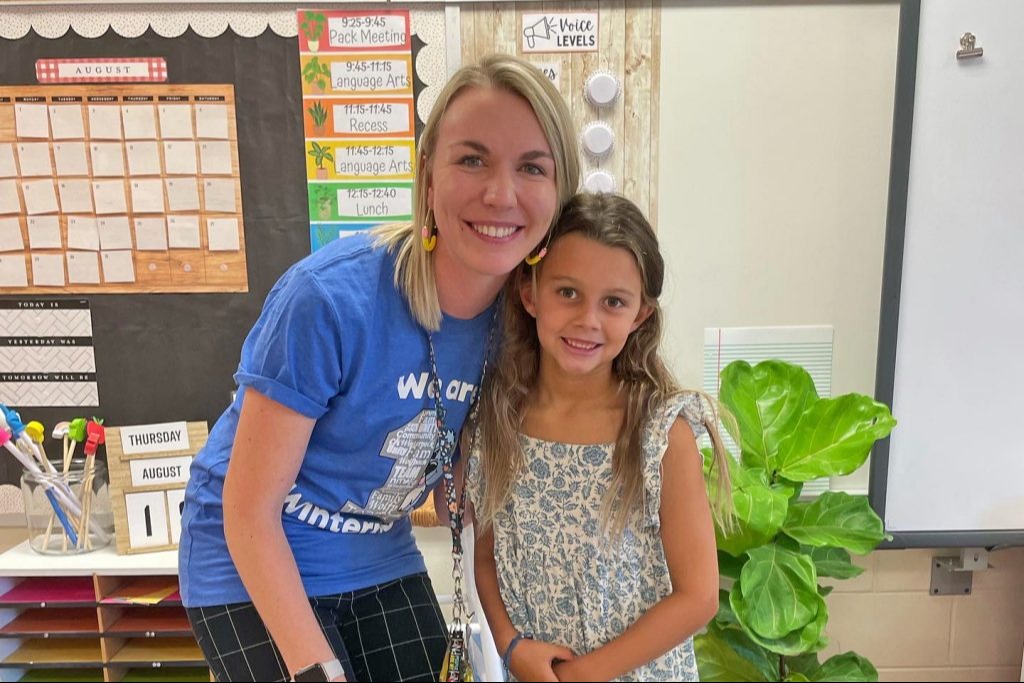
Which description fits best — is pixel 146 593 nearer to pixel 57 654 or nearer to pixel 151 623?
pixel 151 623

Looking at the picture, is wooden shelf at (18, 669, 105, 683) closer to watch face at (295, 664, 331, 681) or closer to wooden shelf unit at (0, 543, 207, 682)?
wooden shelf unit at (0, 543, 207, 682)

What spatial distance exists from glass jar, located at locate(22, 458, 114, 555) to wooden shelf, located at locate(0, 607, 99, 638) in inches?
8.2

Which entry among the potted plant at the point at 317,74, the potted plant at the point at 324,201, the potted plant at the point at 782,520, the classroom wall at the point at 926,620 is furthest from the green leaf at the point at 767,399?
the potted plant at the point at 317,74

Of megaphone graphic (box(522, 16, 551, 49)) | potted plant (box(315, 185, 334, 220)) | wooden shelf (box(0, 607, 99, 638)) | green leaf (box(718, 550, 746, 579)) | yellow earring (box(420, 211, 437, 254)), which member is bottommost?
wooden shelf (box(0, 607, 99, 638))

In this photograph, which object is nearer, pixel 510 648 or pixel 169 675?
pixel 510 648

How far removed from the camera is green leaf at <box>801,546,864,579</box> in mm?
1551

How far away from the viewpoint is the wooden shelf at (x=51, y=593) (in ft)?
5.54

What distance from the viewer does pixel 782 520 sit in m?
1.36

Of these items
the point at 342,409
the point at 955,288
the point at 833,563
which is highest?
Result: the point at 955,288

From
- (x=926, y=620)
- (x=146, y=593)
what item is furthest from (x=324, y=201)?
(x=926, y=620)

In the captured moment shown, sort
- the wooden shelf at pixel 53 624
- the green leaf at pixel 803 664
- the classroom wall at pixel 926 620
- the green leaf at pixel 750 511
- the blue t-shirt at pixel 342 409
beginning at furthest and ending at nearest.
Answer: the classroom wall at pixel 926 620, the wooden shelf at pixel 53 624, the green leaf at pixel 803 664, the green leaf at pixel 750 511, the blue t-shirt at pixel 342 409

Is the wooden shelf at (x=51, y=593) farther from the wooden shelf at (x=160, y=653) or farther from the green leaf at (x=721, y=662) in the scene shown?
the green leaf at (x=721, y=662)

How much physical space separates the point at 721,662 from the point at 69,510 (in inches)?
61.6

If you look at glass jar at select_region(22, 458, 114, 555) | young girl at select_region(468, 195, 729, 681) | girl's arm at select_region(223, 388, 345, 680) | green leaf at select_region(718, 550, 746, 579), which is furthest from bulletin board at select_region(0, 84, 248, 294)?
green leaf at select_region(718, 550, 746, 579)
